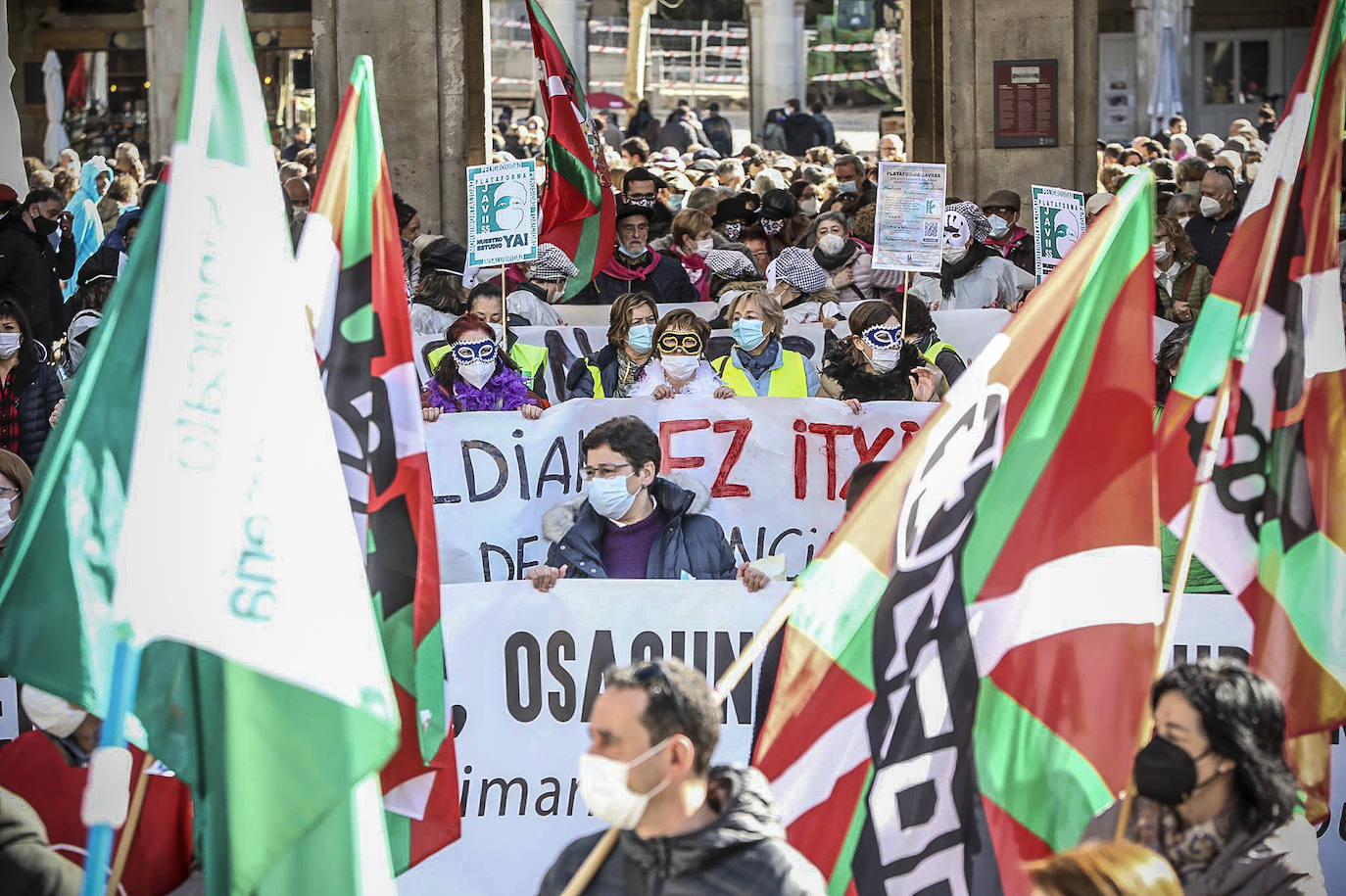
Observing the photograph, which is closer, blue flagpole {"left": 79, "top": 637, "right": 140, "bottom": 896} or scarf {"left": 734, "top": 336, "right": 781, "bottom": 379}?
blue flagpole {"left": 79, "top": 637, "right": 140, "bottom": 896}

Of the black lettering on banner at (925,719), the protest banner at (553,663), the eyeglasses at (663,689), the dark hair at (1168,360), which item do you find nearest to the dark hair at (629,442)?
the protest banner at (553,663)

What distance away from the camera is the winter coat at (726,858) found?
3602 millimetres

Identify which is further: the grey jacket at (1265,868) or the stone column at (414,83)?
the stone column at (414,83)

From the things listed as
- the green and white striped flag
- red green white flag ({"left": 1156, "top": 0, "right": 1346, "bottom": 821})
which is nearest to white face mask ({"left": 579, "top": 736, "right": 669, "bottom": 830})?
the green and white striped flag

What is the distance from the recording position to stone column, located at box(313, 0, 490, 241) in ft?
48.9

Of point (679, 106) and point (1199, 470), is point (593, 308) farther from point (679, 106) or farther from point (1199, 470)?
point (679, 106)

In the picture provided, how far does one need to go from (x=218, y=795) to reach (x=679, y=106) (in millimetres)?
27649

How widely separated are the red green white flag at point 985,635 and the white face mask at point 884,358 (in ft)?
13.6

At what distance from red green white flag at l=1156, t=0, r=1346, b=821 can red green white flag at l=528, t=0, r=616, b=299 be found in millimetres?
7350

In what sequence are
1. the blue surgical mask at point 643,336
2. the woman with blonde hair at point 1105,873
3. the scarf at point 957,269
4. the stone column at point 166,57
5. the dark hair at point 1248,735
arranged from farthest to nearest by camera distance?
the stone column at point 166,57 → the scarf at point 957,269 → the blue surgical mask at point 643,336 → the dark hair at point 1248,735 → the woman with blonde hair at point 1105,873

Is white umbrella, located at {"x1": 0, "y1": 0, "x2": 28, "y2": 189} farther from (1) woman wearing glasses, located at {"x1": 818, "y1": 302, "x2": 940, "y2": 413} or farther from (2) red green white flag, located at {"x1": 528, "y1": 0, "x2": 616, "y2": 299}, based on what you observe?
(1) woman wearing glasses, located at {"x1": 818, "y1": 302, "x2": 940, "y2": 413}

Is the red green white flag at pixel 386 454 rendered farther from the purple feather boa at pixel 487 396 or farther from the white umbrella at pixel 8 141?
the white umbrella at pixel 8 141

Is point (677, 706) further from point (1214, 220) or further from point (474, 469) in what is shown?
point (1214, 220)

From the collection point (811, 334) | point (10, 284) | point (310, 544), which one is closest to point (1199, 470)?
point (310, 544)
